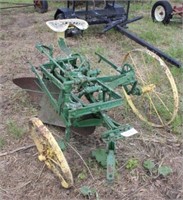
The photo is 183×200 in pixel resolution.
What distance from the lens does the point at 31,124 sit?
256cm

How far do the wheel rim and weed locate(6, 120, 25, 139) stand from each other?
3.42 metres

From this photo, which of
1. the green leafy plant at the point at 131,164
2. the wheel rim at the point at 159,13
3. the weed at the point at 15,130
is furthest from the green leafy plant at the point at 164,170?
the wheel rim at the point at 159,13

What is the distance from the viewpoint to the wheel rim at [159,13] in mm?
5686

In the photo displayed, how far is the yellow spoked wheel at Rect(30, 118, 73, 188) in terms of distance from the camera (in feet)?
7.44

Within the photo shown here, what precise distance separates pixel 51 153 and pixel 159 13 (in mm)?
3995

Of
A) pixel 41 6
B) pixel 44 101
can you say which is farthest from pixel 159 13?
pixel 44 101

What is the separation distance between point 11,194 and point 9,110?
3.44 ft

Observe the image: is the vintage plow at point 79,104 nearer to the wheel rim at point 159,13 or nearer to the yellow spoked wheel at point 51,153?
the yellow spoked wheel at point 51,153

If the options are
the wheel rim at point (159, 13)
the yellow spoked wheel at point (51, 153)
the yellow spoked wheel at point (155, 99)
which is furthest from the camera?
the wheel rim at point (159, 13)

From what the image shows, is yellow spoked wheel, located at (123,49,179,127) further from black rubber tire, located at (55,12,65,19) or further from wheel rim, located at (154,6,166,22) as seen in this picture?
wheel rim, located at (154,6,166,22)

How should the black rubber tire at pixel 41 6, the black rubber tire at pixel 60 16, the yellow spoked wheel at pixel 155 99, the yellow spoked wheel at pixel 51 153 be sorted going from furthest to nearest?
the black rubber tire at pixel 41 6 < the black rubber tire at pixel 60 16 < the yellow spoked wheel at pixel 155 99 < the yellow spoked wheel at pixel 51 153

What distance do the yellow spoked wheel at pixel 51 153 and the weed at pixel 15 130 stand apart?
0.42 meters

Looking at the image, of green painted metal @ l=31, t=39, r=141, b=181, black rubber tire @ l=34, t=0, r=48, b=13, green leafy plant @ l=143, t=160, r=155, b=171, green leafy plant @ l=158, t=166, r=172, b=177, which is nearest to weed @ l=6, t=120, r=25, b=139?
green painted metal @ l=31, t=39, r=141, b=181

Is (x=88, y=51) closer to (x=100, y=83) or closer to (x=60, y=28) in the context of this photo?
(x=60, y=28)
